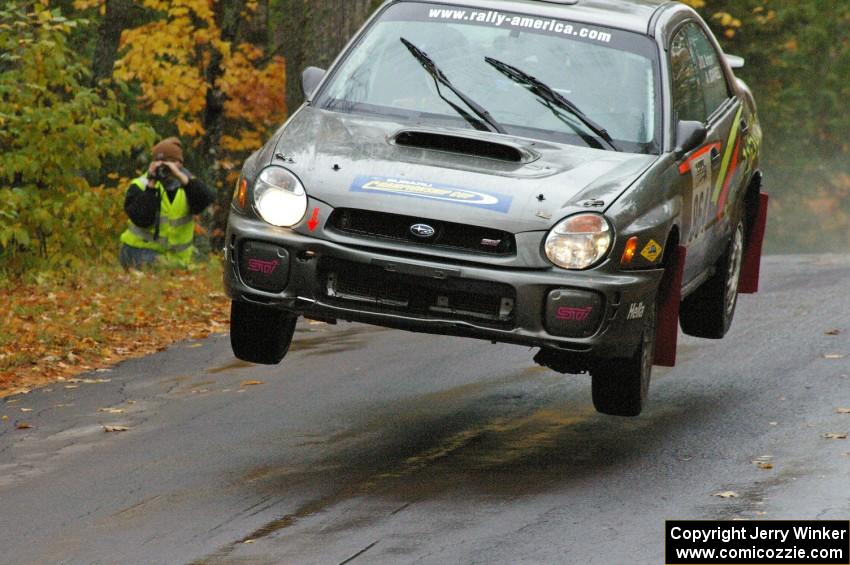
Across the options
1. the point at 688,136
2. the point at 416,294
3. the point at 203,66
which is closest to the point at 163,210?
the point at 688,136

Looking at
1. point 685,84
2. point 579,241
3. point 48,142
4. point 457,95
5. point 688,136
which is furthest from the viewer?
point 48,142

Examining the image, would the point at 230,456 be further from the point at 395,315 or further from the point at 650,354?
the point at 650,354

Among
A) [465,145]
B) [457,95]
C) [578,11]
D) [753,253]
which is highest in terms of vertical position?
[578,11]

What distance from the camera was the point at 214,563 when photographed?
5.55 meters

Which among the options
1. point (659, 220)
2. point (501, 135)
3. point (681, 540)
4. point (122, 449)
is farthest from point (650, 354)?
point (122, 449)

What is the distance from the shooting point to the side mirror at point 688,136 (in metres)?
7.77

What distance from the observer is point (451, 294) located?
6922mm

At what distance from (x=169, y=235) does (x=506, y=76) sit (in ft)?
24.1

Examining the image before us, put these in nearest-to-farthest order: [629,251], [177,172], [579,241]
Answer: [579,241]
[629,251]
[177,172]

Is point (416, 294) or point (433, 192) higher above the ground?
point (433, 192)

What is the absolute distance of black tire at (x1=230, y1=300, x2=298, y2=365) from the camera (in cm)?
786

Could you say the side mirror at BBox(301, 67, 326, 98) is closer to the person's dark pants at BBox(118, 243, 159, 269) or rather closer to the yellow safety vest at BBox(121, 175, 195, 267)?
the yellow safety vest at BBox(121, 175, 195, 267)

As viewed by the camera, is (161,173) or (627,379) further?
(161,173)

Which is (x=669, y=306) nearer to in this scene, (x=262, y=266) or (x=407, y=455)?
(x=407, y=455)
